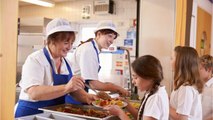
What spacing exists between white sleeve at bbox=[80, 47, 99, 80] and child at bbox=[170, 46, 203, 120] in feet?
1.94

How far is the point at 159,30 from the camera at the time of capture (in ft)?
8.35

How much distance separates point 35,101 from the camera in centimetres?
141

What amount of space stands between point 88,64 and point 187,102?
0.76 meters

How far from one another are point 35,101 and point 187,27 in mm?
1691

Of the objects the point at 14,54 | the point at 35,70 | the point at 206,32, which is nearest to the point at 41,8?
the point at 206,32

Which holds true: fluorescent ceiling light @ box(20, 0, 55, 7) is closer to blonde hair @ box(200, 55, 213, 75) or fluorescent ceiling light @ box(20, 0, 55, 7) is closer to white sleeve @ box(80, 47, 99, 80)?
white sleeve @ box(80, 47, 99, 80)

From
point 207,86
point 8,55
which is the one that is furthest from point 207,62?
point 8,55

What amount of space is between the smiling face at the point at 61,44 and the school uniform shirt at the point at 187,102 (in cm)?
72

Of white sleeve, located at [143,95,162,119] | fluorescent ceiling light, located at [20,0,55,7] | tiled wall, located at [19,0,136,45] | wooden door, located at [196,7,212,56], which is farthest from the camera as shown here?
fluorescent ceiling light, located at [20,0,55,7]

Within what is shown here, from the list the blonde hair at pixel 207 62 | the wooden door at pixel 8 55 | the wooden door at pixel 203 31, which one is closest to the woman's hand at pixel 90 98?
the wooden door at pixel 8 55

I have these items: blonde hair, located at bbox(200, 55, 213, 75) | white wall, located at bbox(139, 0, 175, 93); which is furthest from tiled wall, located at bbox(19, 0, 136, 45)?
blonde hair, located at bbox(200, 55, 213, 75)

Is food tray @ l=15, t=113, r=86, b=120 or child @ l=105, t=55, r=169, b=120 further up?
child @ l=105, t=55, r=169, b=120

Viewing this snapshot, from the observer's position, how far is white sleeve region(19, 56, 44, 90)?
1333 mm

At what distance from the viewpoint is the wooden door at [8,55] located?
6.27 ft
